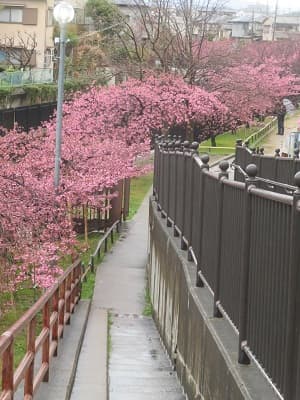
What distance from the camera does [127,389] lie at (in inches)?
336

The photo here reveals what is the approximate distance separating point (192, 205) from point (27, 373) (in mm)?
3595

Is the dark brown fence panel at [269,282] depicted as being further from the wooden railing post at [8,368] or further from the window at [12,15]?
the window at [12,15]

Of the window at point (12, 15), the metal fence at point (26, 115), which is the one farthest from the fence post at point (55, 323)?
the window at point (12, 15)

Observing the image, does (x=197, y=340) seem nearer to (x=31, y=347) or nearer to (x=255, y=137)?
(x=31, y=347)


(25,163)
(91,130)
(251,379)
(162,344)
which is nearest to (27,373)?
(251,379)

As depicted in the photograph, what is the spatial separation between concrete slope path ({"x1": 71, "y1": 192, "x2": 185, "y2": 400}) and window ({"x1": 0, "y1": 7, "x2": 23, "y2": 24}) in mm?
43045

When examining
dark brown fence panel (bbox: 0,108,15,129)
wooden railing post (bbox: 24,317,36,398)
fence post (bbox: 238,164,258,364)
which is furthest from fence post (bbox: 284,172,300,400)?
dark brown fence panel (bbox: 0,108,15,129)

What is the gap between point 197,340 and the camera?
22.4ft

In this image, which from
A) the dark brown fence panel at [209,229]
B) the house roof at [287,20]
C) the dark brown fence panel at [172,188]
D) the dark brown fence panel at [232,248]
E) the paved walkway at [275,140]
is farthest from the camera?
the house roof at [287,20]

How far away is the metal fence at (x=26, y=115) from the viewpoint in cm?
4191

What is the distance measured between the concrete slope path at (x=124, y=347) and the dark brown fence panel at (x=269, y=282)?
3316 millimetres

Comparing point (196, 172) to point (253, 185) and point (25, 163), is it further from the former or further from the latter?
point (25, 163)

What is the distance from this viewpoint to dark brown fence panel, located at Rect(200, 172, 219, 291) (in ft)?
23.0

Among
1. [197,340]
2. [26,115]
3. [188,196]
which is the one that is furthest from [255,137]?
[197,340]
